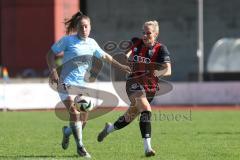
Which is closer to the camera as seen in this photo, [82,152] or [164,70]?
[82,152]

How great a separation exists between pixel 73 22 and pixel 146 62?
49.1 inches

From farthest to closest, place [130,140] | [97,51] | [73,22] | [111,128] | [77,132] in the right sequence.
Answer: [130,140] → [111,128] → [97,51] → [73,22] → [77,132]

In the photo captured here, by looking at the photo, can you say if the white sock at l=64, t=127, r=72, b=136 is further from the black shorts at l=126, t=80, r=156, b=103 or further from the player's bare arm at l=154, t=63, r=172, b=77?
the player's bare arm at l=154, t=63, r=172, b=77

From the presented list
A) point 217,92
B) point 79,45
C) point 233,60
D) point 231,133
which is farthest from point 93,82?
point 233,60

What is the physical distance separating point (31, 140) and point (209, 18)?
118 feet

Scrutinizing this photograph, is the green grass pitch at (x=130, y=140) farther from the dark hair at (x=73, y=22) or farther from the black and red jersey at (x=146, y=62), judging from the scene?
the dark hair at (x=73, y=22)

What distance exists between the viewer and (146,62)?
11.0 meters

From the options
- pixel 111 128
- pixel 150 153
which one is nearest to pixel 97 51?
pixel 111 128

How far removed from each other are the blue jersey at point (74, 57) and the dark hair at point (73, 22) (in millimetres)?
157

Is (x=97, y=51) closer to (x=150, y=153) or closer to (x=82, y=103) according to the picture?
(x=82, y=103)

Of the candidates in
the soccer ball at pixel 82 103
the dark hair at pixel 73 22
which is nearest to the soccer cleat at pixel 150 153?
the soccer ball at pixel 82 103

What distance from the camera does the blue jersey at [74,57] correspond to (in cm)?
1091

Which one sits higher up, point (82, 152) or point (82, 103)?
point (82, 103)

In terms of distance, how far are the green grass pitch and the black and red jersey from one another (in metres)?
1.10
